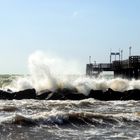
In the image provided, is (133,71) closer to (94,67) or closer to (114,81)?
(114,81)

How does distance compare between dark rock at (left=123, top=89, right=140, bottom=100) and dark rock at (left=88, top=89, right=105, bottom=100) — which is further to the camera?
dark rock at (left=88, top=89, right=105, bottom=100)

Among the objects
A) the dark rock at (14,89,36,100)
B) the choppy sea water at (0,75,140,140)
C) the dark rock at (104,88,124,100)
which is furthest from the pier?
the choppy sea water at (0,75,140,140)

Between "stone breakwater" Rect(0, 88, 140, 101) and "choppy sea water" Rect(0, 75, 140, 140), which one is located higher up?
"choppy sea water" Rect(0, 75, 140, 140)

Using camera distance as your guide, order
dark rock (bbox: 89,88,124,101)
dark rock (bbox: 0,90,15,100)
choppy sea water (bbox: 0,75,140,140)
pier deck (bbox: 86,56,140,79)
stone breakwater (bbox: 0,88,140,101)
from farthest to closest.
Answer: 1. pier deck (bbox: 86,56,140,79)
2. dark rock (bbox: 0,90,15,100)
3. dark rock (bbox: 89,88,124,101)
4. stone breakwater (bbox: 0,88,140,101)
5. choppy sea water (bbox: 0,75,140,140)

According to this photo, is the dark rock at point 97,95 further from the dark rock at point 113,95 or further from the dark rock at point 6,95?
the dark rock at point 6,95

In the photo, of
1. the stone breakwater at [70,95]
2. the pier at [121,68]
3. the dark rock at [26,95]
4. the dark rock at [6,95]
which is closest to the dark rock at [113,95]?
the stone breakwater at [70,95]

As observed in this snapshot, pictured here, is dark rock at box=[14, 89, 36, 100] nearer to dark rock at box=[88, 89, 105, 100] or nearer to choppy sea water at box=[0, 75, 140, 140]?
dark rock at box=[88, 89, 105, 100]

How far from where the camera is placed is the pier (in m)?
51.2

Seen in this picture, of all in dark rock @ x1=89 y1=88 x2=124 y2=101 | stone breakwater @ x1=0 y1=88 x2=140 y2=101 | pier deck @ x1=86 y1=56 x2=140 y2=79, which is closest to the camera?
stone breakwater @ x1=0 y1=88 x2=140 y2=101

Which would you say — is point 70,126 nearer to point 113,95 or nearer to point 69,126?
point 69,126

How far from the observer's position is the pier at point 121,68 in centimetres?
5118

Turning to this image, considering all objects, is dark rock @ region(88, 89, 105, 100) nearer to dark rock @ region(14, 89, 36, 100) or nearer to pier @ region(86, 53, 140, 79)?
dark rock @ region(14, 89, 36, 100)

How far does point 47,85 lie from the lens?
151 feet

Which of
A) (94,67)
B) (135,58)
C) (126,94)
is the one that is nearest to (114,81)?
(135,58)
